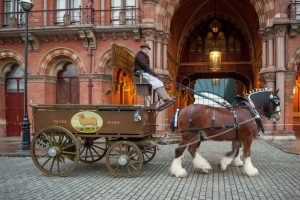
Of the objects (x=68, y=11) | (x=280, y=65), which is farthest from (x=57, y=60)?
(x=280, y=65)

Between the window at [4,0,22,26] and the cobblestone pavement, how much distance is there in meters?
12.6

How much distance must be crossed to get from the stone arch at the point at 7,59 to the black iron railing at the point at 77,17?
4.70 feet

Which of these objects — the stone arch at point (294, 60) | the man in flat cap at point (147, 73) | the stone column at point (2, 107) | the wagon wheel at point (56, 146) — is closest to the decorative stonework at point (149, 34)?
the stone arch at point (294, 60)

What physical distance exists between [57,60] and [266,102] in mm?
14075

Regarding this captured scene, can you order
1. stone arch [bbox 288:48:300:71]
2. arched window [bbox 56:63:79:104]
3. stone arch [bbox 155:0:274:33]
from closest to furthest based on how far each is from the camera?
stone arch [bbox 288:48:300:71] < stone arch [bbox 155:0:274:33] < arched window [bbox 56:63:79:104]

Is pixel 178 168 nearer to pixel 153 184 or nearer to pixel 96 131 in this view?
pixel 153 184

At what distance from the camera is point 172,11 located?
825 inches

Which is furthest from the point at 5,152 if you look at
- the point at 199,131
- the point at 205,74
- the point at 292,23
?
the point at 205,74

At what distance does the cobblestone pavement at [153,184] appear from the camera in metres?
7.13

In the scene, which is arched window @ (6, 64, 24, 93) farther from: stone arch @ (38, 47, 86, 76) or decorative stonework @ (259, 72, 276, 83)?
decorative stonework @ (259, 72, 276, 83)

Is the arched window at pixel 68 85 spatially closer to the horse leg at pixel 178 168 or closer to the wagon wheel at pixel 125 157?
the wagon wheel at pixel 125 157

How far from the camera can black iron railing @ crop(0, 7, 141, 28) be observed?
802 inches

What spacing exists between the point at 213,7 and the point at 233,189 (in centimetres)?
2178

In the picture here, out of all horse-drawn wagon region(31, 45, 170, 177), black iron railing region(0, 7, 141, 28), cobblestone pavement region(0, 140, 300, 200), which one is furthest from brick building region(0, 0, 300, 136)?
horse-drawn wagon region(31, 45, 170, 177)
